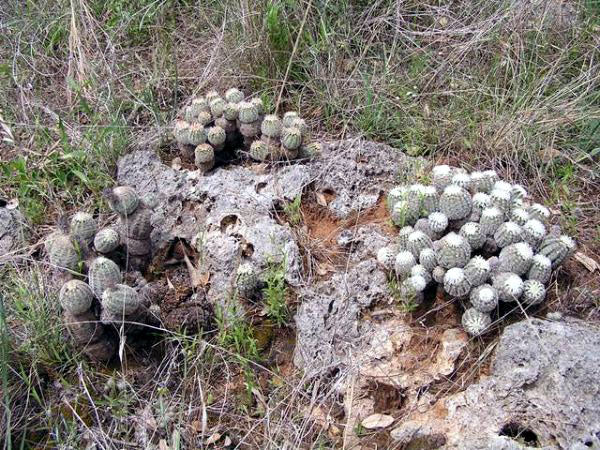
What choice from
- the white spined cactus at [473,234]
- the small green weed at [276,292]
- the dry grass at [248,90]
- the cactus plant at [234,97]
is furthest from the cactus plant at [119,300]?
the white spined cactus at [473,234]

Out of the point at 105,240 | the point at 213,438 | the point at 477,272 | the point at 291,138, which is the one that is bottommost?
the point at 213,438

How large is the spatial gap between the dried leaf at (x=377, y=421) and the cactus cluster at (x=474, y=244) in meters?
0.46

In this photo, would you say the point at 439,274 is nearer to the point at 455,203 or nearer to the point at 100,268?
the point at 455,203

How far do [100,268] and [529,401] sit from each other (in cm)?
159

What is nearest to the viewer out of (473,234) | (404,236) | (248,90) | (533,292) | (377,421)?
(377,421)

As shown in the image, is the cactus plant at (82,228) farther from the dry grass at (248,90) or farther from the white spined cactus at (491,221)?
the white spined cactus at (491,221)

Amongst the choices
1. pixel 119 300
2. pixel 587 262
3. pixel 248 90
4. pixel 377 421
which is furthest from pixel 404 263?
pixel 248 90

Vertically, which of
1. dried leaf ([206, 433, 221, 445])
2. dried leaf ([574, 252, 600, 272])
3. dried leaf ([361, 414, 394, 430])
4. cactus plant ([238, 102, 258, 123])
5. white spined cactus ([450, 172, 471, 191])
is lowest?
dried leaf ([206, 433, 221, 445])

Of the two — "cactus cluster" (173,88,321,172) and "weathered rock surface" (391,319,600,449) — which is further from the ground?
"cactus cluster" (173,88,321,172)

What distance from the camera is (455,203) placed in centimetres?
257

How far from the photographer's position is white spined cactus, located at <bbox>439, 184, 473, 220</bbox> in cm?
257

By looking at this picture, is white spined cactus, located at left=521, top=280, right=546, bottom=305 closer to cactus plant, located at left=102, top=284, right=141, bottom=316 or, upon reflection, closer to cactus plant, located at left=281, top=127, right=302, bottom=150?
cactus plant, located at left=281, top=127, right=302, bottom=150

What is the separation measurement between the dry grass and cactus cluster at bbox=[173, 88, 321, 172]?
0.34 m

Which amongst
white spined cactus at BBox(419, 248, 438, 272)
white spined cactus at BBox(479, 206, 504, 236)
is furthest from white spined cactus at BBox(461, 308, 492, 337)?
white spined cactus at BBox(479, 206, 504, 236)
